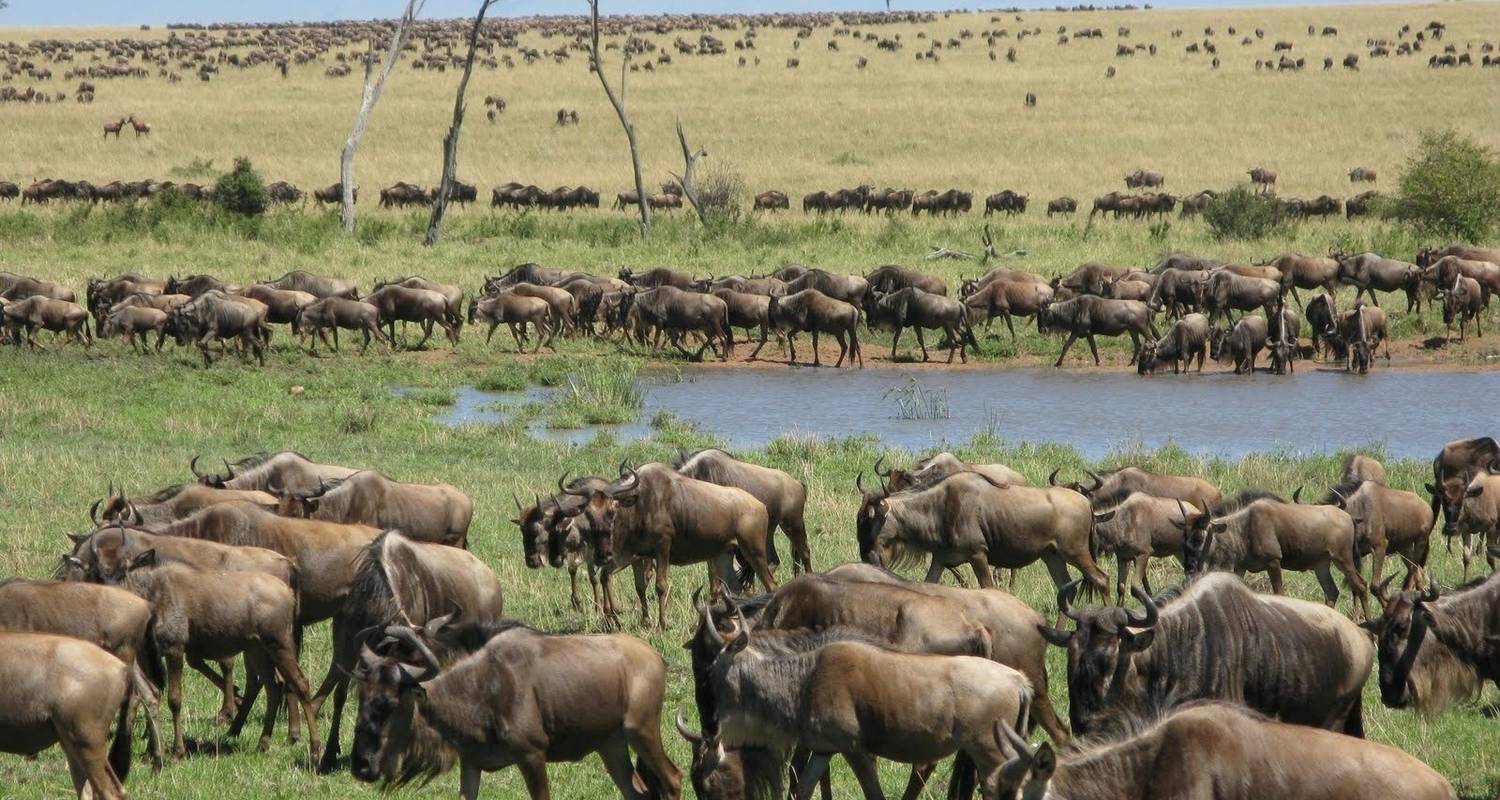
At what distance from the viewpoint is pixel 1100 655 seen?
7.29m

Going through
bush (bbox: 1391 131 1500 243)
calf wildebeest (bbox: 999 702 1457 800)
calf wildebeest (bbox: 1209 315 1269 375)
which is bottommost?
calf wildebeest (bbox: 1209 315 1269 375)

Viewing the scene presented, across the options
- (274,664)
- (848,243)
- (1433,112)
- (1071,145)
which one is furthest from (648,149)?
(274,664)

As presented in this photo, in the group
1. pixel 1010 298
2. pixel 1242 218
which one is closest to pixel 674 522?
pixel 1010 298

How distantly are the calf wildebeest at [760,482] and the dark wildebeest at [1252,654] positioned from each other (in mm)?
4174

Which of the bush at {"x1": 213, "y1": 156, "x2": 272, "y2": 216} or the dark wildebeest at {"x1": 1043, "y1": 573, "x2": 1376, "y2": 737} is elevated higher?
the dark wildebeest at {"x1": 1043, "y1": 573, "x2": 1376, "y2": 737}

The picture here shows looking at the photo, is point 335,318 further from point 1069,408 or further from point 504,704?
point 504,704

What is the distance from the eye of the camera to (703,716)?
7.21 meters

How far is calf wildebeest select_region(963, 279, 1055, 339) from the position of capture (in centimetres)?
2598

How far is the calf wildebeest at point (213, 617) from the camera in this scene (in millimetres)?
8203

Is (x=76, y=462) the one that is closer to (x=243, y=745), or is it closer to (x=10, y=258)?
(x=243, y=745)

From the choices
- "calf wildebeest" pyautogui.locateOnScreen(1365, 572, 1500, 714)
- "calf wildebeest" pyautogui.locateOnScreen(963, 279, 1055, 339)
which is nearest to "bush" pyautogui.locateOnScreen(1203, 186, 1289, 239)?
"calf wildebeest" pyautogui.locateOnScreen(963, 279, 1055, 339)

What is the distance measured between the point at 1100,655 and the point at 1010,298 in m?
19.1

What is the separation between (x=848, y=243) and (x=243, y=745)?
2601 cm

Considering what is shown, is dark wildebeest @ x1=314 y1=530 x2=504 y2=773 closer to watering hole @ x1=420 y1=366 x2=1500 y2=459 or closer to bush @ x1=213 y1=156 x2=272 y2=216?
watering hole @ x1=420 y1=366 x2=1500 y2=459
